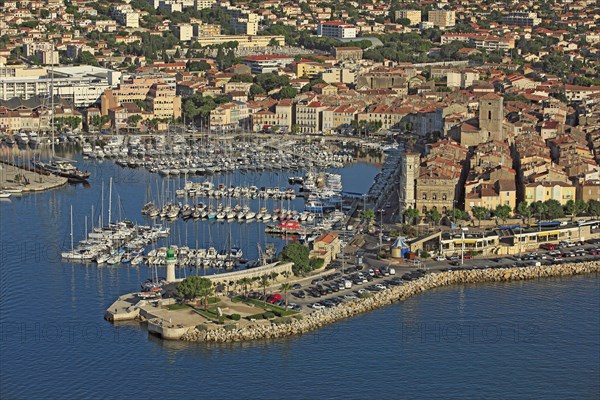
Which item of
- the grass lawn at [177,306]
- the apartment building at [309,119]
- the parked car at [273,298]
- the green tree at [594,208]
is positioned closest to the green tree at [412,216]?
the green tree at [594,208]

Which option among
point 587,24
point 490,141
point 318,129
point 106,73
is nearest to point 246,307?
point 490,141

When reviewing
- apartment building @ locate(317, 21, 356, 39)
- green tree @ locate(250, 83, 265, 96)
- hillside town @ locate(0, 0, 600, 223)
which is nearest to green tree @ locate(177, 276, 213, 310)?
hillside town @ locate(0, 0, 600, 223)

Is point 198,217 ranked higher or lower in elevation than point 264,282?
higher

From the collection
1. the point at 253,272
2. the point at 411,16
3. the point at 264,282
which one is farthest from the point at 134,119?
the point at 411,16

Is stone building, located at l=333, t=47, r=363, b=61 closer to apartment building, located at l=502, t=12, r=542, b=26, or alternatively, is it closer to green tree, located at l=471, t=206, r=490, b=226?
apartment building, located at l=502, t=12, r=542, b=26

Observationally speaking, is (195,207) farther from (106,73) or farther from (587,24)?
(587,24)

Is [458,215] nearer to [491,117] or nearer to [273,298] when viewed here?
[273,298]
